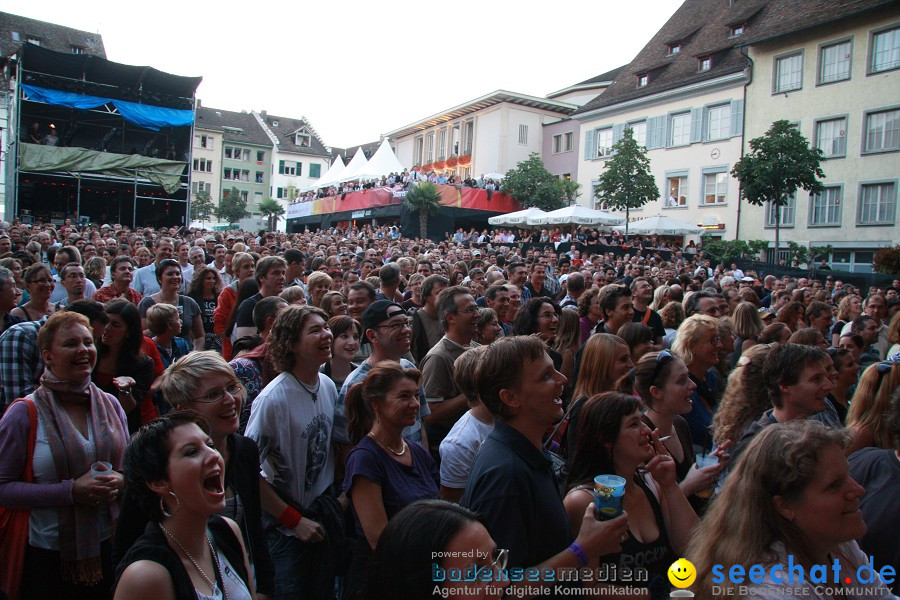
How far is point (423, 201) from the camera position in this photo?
100 feet

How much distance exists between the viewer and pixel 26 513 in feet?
9.39

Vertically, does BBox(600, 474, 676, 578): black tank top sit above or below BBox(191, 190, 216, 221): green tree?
below

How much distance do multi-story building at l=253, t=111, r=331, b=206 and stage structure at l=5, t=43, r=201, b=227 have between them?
39.4 m

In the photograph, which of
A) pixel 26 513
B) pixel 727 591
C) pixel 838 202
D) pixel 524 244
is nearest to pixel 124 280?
pixel 26 513

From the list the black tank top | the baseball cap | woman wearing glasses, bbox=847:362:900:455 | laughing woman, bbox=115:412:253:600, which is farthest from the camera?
the baseball cap

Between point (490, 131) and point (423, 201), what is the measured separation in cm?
1833

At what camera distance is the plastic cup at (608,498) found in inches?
89.0

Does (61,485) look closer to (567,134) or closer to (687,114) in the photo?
(687,114)

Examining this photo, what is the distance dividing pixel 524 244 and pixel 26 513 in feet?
68.6

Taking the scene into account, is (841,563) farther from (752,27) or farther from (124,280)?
(752,27)

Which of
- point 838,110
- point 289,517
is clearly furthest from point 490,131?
point 289,517

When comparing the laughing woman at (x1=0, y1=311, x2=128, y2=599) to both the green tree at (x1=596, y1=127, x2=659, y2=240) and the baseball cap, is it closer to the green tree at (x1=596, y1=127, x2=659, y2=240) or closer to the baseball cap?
the baseball cap

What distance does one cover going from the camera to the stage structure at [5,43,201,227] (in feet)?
76.7

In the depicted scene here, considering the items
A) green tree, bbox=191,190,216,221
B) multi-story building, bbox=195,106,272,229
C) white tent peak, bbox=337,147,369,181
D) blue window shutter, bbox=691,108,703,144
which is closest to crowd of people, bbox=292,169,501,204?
white tent peak, bbox=337,147,369,181
